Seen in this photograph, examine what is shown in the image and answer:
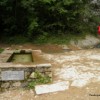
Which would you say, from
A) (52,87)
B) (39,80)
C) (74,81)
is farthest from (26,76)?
(74,81)

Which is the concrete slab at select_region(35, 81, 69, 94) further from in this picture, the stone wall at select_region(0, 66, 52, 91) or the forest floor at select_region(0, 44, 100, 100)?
the stone wall at select_region(0, 66, 52, 91)

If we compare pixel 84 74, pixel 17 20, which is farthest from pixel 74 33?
pixel 84 74

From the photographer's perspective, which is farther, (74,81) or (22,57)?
(22,57)

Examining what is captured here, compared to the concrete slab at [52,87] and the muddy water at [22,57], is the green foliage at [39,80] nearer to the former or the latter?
the concrete slab at [52,87]

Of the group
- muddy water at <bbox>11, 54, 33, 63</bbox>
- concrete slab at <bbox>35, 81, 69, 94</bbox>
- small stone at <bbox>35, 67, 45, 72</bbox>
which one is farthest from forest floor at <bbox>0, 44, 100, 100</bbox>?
muddy water at <bbox>11, 54, 33, 63</bbox>

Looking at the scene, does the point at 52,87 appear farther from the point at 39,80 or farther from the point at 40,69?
the point at 40,69

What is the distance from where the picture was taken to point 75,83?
546cm

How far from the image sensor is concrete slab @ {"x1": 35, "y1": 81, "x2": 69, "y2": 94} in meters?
5.16

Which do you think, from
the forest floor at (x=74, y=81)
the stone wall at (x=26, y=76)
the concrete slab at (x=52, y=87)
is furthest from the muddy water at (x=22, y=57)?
the concrete slab at (x=52, y=87)

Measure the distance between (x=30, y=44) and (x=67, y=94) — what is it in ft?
21.0

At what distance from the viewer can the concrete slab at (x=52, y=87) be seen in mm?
5156

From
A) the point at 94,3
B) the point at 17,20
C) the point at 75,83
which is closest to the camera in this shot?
the point at 75,83

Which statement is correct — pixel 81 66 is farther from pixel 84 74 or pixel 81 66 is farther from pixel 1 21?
pixel 1 21

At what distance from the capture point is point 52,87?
5277 millimetres
